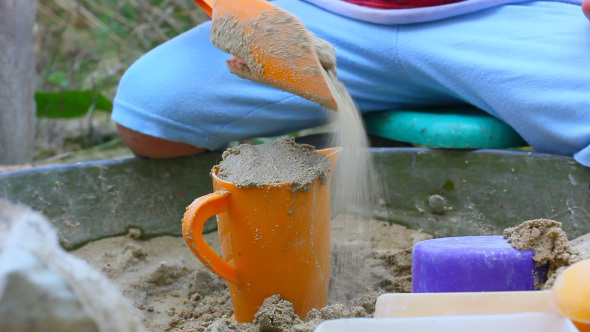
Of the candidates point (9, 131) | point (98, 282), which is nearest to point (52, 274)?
point (98, 282)

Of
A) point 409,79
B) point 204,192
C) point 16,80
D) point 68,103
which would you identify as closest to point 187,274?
point 204,192

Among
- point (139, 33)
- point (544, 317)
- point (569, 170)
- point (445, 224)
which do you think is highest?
point (544, 317)

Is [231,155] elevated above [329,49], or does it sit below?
below

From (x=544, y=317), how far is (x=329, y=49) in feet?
1.67

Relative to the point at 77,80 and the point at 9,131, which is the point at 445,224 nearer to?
the point at 9,131

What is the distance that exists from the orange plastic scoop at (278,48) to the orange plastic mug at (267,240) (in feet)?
0.40

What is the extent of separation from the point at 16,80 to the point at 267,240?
1.30 m

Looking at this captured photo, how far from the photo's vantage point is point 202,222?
82 cm

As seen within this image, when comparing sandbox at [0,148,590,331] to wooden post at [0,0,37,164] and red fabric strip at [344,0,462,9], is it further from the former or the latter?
wooden post at [0,0,37,164]

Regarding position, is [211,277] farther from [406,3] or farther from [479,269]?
[406,3]

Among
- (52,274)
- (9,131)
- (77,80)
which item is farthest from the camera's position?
(77,80)

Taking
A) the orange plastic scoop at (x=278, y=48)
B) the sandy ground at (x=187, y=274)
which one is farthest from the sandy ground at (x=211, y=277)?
the orange plastic scoop at (x=278, y=48)

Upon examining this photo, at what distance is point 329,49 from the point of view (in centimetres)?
92

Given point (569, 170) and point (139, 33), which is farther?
point (139, 33)
